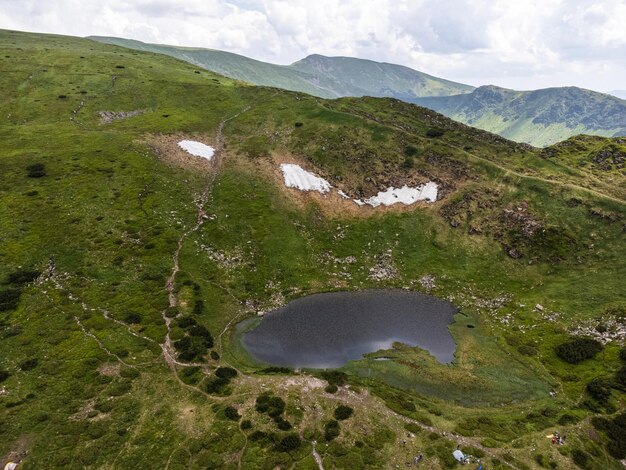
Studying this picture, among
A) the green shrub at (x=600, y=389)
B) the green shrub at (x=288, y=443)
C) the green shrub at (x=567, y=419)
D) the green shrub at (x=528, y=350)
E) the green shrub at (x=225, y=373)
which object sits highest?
the green shrub at (x=600, y=389)

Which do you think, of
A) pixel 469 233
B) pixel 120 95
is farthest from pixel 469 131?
pixel 120 95

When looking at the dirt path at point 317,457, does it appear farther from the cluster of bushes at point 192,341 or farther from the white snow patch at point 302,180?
the white snow patch at point 302,180

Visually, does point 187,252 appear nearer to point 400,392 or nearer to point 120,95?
point 400,392

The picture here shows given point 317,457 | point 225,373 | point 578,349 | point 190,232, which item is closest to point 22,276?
point 190,232

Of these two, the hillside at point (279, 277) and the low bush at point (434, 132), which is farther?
the low bush at point (434, 132)

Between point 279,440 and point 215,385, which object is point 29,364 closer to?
point 215,385

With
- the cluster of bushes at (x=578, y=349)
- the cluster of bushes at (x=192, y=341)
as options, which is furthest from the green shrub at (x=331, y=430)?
the cluster of bushes at (x=578, y=349)
